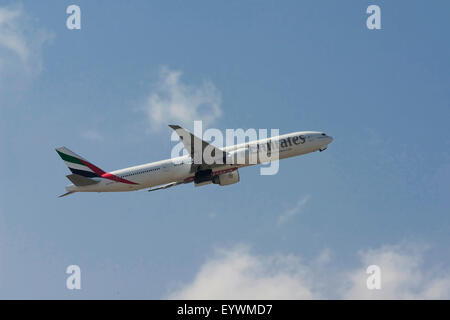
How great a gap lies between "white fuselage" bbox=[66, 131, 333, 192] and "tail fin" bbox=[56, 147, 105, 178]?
155 cm

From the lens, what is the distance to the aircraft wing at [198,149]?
80.3m

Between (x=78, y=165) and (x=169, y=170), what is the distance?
38.9 feet

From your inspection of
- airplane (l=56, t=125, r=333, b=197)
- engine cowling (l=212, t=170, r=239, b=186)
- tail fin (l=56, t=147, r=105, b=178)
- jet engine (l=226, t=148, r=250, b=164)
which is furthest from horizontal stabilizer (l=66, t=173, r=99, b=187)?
jet engine (l=226, t=148, r=250, b=164)

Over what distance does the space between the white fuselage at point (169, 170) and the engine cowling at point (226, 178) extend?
7.27 ft

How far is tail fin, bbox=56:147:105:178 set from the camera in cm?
8212

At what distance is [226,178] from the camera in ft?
288

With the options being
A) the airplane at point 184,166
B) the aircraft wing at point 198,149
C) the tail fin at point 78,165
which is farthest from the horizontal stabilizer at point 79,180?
the aircraft wing at point 198,149

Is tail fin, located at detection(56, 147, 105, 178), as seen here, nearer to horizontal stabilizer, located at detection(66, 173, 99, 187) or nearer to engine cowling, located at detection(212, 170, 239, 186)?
horizontal stabilizer, located at detection(66, 173, 99, 187)

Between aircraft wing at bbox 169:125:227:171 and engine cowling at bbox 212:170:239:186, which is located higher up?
aircraft wing at bbox 169:125:227:171

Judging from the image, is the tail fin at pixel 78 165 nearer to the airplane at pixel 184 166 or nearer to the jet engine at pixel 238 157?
the airplane at pixel 184 166

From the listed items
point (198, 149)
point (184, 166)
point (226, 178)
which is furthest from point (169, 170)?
point (226, 178)
